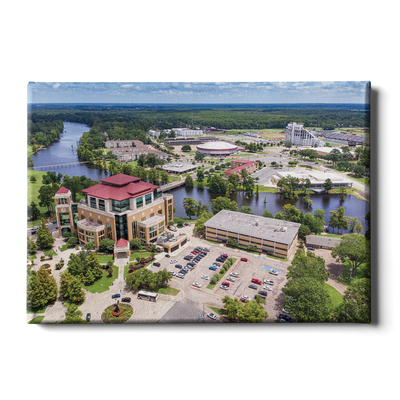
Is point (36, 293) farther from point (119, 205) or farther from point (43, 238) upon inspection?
point (119, 205)

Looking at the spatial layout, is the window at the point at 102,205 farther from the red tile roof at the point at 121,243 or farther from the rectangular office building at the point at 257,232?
the rectangular office building at the point at 257,232

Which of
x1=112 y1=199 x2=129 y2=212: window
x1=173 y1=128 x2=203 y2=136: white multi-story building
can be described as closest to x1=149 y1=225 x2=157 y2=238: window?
x1=112 y1=199 x2=129 y2=212: window

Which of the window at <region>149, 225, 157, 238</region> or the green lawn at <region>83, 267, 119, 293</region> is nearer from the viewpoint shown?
the green lawn at <region>83, 267, 119, 293</region>

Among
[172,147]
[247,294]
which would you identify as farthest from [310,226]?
[172,147]

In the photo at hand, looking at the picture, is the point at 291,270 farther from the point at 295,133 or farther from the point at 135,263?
the point at 295,133

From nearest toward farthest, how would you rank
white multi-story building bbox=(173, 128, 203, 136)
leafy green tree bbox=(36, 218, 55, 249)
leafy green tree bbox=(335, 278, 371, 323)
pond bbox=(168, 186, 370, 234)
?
leafy green tree bbox=(335, 278, 371, 323)
leafy green tree bbox=(36, 218, 55, 249)
pond bbox=(168, 186, 370, 234)
white multi-story building bbox=(173, 128, 203, 136)

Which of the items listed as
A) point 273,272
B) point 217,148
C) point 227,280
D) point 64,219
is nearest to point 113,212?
point 64,219

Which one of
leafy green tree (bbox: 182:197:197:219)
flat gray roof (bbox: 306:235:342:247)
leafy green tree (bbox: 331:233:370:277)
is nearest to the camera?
leafy green tree (bbox: 331:233:370:277)

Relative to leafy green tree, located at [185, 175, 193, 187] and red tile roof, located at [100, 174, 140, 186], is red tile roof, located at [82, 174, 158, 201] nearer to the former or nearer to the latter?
red tile roof, located at [100, 174, 140, 186]
